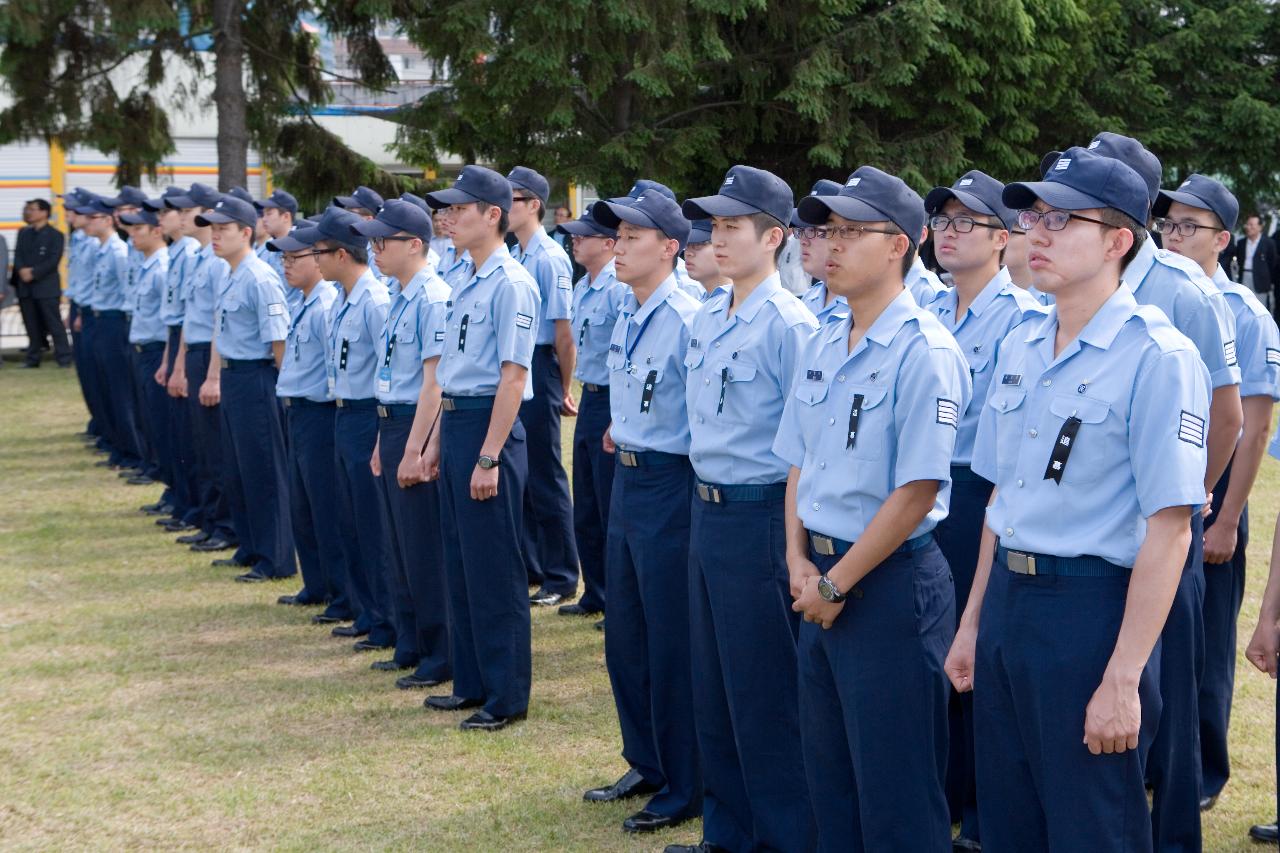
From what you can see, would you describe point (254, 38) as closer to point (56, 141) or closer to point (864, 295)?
point (56, 141)

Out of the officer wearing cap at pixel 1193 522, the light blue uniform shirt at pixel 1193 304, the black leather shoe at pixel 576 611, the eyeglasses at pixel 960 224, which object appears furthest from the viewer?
the black leather shoe at pixel 576 611

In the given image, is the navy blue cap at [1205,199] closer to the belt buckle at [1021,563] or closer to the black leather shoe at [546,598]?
the belt buckle at [1021,563]

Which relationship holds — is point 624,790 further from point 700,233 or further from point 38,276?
point 38,276

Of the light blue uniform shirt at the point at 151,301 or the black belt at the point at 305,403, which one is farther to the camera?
the light blue uniform shirt at the point at 151,301

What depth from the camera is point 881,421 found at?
361 cm

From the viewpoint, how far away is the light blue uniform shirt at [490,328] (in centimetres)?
585

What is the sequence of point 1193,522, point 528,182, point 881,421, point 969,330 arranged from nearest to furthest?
point 881,421
point 1193,522
point 969,330
point 528,182

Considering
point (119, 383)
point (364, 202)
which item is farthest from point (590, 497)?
point (119, 383)

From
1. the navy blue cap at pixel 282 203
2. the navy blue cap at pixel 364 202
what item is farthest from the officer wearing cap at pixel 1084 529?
the navy blue cap at pixel 282 203

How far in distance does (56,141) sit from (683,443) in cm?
1750

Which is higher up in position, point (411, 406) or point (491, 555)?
point (411, 406)

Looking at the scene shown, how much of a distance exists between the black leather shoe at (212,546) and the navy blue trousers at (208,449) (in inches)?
2.2

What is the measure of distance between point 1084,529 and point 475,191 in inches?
138

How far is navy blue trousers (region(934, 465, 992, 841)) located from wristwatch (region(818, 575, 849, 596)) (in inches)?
48.4
